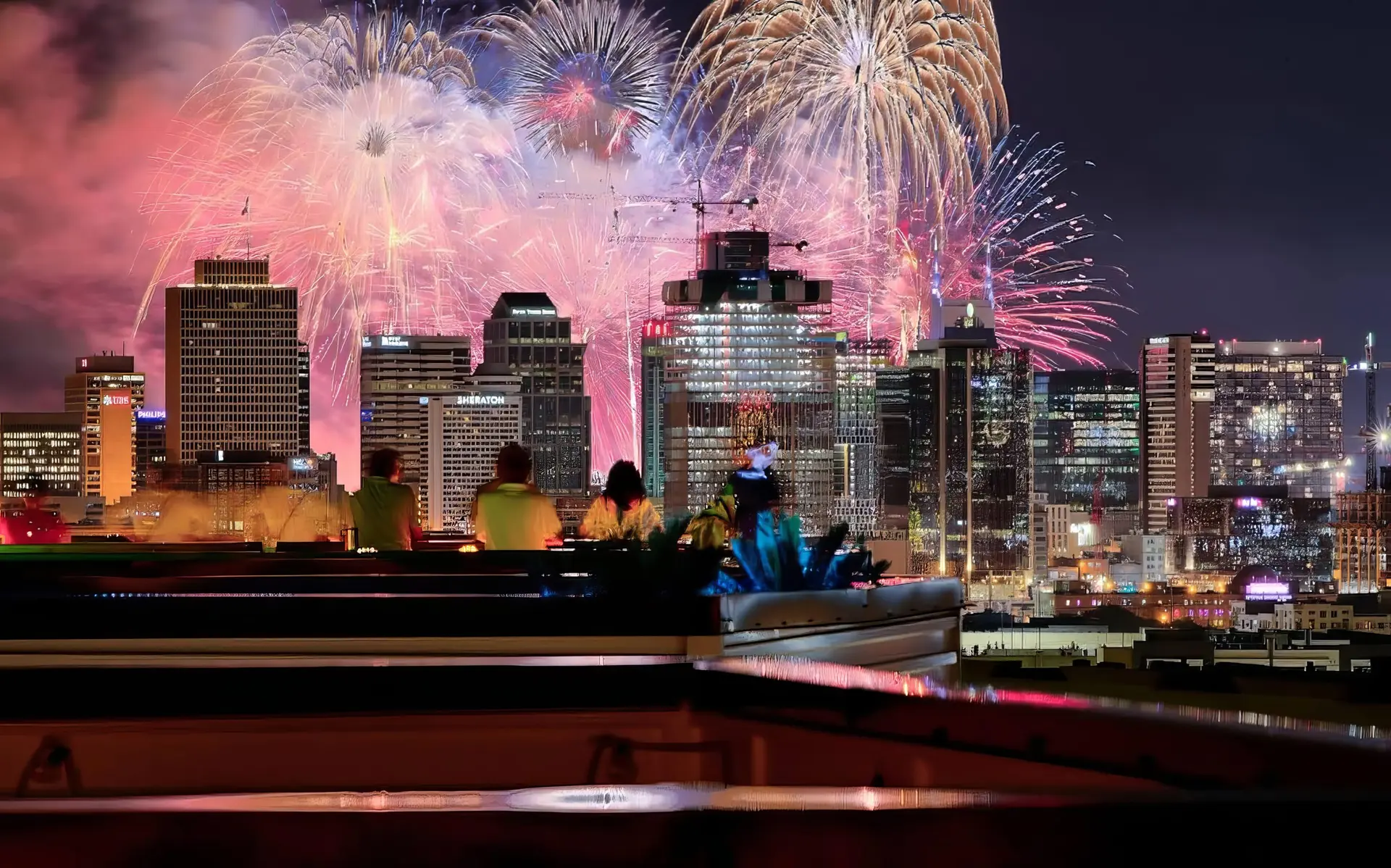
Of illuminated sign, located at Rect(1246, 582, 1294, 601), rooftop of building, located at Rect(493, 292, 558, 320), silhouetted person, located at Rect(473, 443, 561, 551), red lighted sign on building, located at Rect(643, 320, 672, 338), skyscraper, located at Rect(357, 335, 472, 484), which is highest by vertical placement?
rooftop of building, located at Rect(493, 292, 558, 320)

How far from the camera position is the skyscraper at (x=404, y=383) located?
160 m

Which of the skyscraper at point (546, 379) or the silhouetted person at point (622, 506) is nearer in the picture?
the silhouetted person at point (622, 506)

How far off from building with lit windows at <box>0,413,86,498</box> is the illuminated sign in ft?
285

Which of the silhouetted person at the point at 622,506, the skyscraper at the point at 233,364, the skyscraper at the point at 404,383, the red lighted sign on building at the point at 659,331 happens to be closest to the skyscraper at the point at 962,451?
the red lighted sign on building at the point at 659,331

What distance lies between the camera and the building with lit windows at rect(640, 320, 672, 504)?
527 feet

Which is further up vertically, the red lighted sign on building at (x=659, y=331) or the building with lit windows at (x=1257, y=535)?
the red lighted sign on building at (x=659, y=331)

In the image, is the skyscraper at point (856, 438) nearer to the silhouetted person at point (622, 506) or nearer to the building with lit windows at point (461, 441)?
the building with lit windows at point (461, 441)

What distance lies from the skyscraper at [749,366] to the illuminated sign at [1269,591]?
42.1 metres

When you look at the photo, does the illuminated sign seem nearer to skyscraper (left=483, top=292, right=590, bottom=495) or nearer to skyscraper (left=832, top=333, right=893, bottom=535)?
skyscraper (left=832, top=333, right=893, bottom=535)

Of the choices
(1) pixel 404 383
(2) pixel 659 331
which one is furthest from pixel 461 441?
(2) pixel 659 331

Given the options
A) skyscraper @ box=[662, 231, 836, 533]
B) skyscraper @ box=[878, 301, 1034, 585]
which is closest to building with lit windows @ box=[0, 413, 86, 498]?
skyscraper @ box=[662, 231, 836, 533]

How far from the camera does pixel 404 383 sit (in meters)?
164

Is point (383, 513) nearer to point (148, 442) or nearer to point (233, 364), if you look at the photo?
point (148, 442)

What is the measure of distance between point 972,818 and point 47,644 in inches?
142
